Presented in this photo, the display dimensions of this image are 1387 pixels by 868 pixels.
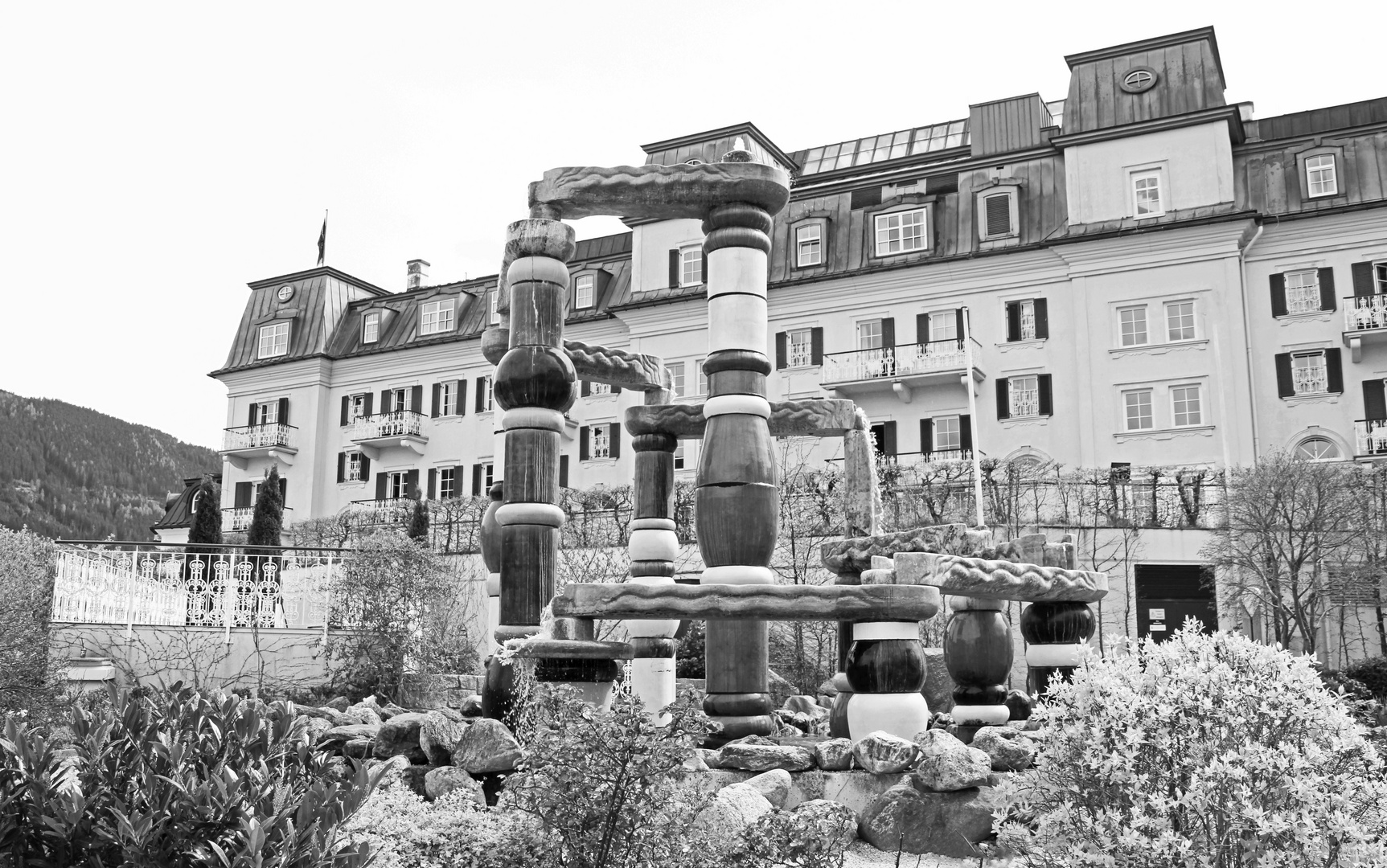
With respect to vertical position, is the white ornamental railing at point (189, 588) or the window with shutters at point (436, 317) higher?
the window with shutters at point (436, 317)

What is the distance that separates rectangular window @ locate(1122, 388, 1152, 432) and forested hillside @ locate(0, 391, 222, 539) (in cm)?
7926

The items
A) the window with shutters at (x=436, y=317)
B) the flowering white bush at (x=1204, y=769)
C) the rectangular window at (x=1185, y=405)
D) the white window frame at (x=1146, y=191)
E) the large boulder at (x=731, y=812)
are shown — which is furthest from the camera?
the window with shutters at (x=436, y=317)

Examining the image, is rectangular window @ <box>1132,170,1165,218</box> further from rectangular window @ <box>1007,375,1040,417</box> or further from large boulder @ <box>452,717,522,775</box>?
large boulder @ <box>452,717,522,775</box>

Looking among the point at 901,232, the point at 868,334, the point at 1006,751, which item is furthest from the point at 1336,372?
the point at 1006,751

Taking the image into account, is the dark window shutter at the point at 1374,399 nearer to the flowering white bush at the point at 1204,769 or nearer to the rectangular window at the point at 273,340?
the flowering white bush at the point at 1204,769

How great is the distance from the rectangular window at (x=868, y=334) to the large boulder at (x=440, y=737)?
3571 centimetres

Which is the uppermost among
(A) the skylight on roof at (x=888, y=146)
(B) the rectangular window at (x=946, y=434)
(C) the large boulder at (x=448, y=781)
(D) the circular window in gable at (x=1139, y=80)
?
(A) the skylight on roof at (x=888, y=146)

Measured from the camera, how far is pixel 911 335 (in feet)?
138

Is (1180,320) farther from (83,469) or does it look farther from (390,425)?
(83,469)

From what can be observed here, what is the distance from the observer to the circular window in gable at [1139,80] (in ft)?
128

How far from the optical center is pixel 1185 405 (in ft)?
122

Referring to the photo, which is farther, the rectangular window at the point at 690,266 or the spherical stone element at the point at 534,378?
the rectangular window at the point at 690,266

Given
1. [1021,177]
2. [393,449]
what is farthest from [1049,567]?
[393,449]

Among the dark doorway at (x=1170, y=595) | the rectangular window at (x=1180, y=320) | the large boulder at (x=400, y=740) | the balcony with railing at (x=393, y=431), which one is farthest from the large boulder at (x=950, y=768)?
the balcony with railing at (x=393, y=431)
